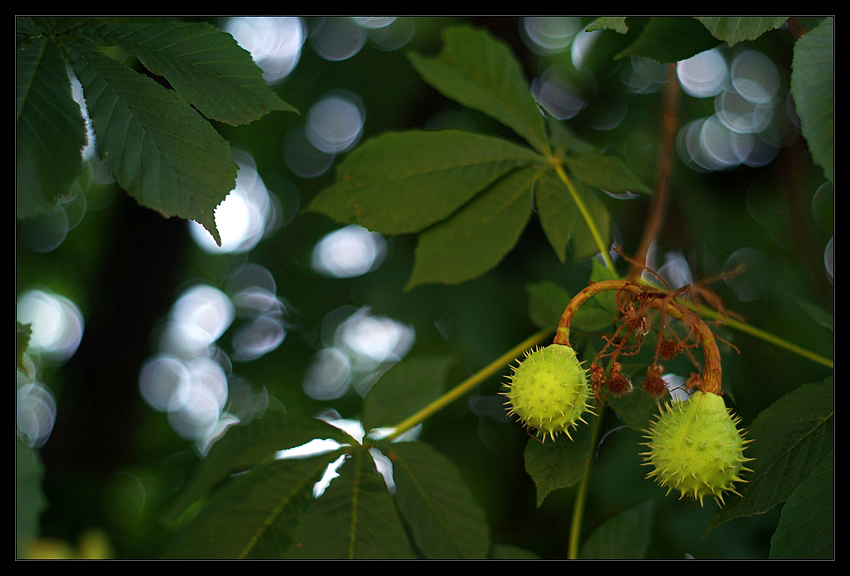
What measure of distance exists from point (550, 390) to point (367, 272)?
7.50ft

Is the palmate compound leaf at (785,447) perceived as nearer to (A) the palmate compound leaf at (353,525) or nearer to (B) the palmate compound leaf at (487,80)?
(A) the palmate compound leaf at (353,525)

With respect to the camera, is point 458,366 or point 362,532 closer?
point 362,532

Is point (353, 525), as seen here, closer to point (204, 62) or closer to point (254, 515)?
point (254, 515)

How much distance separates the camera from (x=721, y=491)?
103 centimetres

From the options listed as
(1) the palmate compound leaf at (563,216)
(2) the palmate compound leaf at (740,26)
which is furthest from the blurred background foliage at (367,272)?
(2) the palmate compound leaf at (740,26)

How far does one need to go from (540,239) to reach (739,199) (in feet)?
4.15

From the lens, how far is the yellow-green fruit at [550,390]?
3.19ft

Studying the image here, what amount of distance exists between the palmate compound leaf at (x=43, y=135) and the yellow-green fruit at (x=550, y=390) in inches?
34.3

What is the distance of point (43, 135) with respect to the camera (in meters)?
1.02

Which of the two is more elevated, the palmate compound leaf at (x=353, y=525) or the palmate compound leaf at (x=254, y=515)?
the palmate compound leaf at (x=254, y=515)

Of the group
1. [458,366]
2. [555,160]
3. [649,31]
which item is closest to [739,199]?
[458,366]

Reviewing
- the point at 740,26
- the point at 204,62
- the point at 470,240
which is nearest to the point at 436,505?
the point at 470,240

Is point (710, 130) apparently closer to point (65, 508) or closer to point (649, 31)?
point (649, 31)

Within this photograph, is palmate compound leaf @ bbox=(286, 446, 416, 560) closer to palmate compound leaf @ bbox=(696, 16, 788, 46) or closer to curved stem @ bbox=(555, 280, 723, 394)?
curved stem @ bbox=(555, 280, 723, 394)
